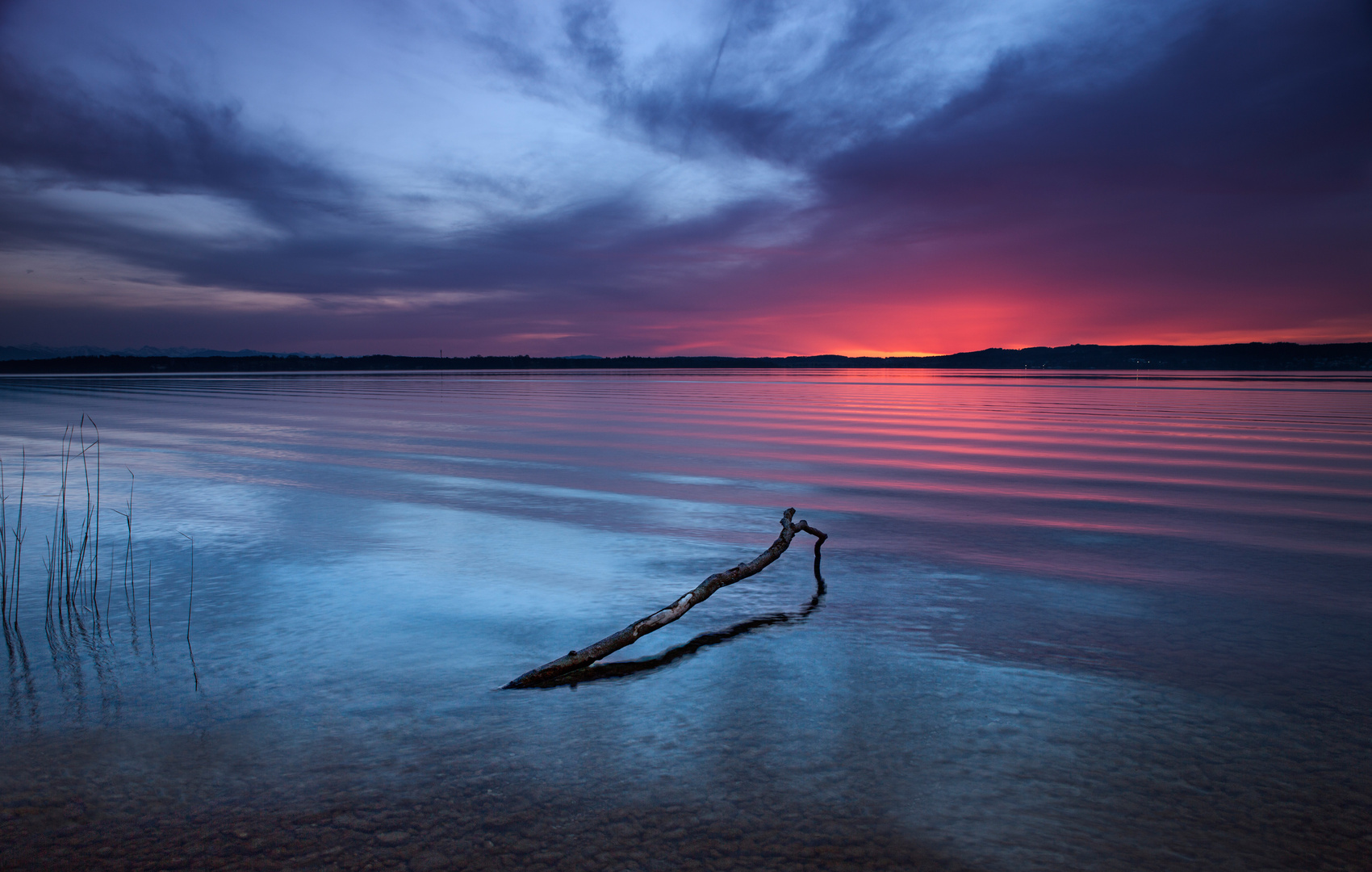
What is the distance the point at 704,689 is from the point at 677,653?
770 millimetres

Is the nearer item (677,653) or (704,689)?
(704,689)

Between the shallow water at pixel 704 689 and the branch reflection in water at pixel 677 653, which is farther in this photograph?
the branch reflection in water at pixel 677 653

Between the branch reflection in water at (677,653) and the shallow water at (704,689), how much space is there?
51mm

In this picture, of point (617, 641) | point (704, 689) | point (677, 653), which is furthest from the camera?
point (677, 653)

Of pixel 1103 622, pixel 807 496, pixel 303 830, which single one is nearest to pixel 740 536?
pixel 807 496

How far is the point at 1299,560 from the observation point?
31.8 ft

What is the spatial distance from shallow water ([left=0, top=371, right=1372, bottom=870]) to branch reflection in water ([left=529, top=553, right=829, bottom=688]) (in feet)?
0.17

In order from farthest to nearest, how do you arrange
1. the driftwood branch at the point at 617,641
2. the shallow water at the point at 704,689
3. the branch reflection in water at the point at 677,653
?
the branch reflection in water at the point at 677,653, the driftwood branch at the point at 617,641, the shallow water at the point at 704,689

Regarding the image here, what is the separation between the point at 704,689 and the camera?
18.7 feet

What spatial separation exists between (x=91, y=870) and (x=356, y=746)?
4.61 feet

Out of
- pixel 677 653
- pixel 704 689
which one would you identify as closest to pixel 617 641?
pixel 677 653

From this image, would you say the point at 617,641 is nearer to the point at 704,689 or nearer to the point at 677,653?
the point at 677,653

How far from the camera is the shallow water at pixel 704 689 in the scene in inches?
153

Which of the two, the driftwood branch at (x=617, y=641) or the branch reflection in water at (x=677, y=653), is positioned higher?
the driftwood branch at (x=617, y=641)
